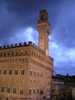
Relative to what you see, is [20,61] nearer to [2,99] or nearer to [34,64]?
[34,64]

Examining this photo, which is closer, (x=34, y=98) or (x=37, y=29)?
(x=34, y=98)

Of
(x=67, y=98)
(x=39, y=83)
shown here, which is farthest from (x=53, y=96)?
(x=39, y=83)

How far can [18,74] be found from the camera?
36031 mm

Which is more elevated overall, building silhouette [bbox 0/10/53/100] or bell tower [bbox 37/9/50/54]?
bell tower [bbox 37/9/50/54]

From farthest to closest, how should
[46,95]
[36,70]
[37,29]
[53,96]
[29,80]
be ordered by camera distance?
[37,29] < [53,96] < [46,95] < [36,70] < [29,80]

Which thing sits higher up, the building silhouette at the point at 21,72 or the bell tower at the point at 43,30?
the bell tower at the point at 43,30

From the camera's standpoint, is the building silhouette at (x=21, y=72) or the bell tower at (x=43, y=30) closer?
the building silhouette at (x=21, y=72)

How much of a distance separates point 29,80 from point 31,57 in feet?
14.3

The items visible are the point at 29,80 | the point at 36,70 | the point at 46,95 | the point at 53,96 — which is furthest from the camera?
the point at 53,96

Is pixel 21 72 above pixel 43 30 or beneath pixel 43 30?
beneath

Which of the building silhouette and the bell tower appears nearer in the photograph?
the building silhouette

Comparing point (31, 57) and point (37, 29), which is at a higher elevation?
point (37, 29)

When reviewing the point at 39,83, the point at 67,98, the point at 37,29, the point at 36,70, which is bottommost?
the point at 67,98

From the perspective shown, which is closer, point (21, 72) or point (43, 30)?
point (21, 72)
